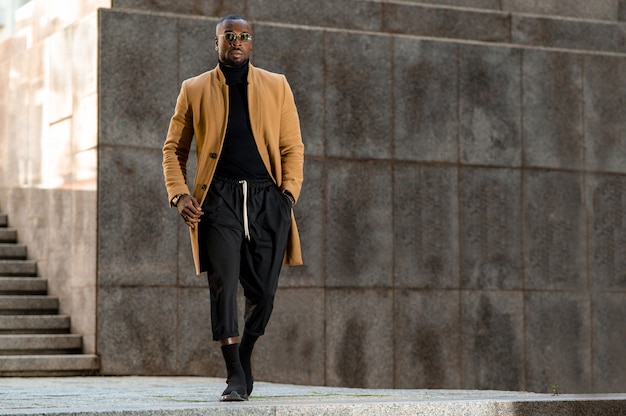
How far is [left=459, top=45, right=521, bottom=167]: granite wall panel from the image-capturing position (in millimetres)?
14695

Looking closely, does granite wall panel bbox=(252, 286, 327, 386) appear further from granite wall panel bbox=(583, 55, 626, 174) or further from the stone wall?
granite wall panel bbox=(583, 55, 626, 174)

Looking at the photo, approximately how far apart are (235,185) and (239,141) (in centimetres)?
26

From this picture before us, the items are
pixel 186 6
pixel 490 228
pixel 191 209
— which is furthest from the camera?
pixel 490 228

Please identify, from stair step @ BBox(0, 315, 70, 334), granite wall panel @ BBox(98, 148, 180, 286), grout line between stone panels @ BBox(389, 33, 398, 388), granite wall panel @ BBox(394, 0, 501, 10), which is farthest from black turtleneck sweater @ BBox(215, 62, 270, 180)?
granite wall panel @ BBox(394, 0, 501, 10)

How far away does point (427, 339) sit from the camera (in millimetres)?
14258

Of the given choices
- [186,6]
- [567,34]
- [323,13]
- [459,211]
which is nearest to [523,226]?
[459,211]

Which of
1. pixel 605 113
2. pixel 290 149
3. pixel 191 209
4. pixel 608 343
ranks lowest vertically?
pixel 608 343

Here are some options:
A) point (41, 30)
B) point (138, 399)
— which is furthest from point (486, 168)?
point (138, 399)

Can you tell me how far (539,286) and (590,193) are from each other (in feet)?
4.38

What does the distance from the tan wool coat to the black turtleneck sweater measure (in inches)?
1.5

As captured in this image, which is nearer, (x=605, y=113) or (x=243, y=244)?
(x=243, y=244)

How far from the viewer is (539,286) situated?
14922 millimetres

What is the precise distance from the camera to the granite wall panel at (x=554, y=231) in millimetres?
14930

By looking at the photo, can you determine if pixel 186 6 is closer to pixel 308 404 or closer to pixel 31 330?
pixel 31 330
